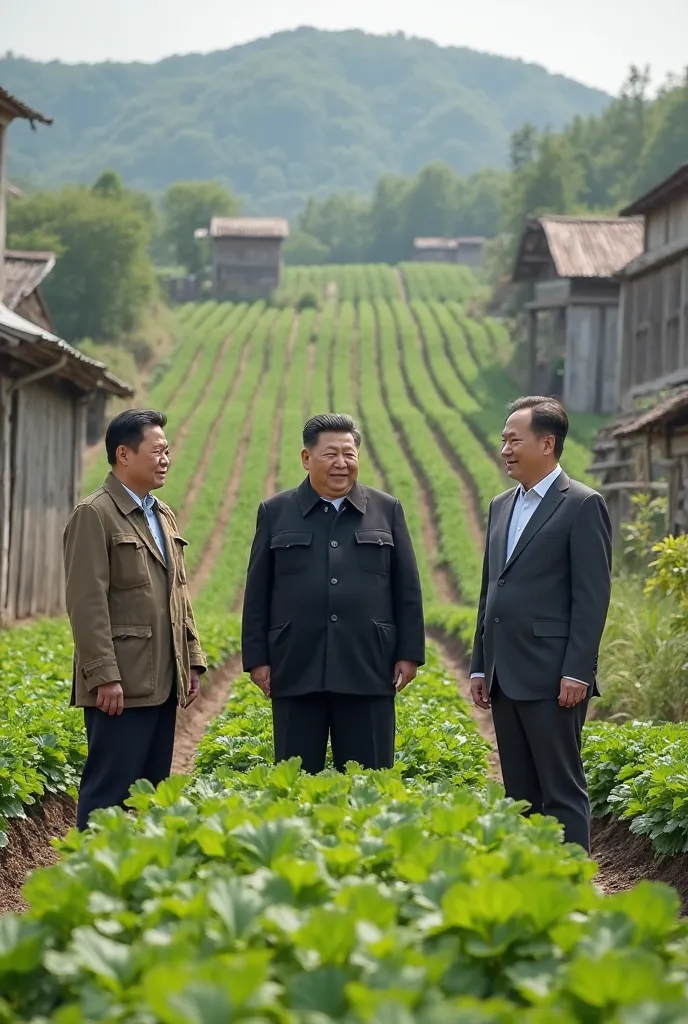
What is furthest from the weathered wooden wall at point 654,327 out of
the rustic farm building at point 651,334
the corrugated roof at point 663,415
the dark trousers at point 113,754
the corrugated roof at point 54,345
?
the dark trousers at point 113,754

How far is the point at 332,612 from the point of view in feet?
19.3

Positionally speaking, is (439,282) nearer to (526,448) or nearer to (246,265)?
(246,265)

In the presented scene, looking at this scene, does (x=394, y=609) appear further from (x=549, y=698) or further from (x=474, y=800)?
(x=474, y=800)

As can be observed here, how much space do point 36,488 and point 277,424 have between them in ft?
83.6

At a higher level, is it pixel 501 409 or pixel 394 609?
pixel 501 409

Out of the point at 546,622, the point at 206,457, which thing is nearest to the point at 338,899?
the point at 546,622

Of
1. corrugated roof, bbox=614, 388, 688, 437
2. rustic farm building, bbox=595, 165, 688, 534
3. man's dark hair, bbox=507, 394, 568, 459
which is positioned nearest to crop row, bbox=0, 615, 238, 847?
man's dark hair, bbox=507, 394, 568, 459

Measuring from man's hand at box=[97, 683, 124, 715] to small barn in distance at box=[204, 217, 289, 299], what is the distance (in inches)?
2554

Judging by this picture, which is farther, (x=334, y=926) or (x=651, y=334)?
(x=651, y=334)

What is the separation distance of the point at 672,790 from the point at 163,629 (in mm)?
2623

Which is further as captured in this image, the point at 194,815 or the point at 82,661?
the point at 82,661

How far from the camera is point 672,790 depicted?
635cm

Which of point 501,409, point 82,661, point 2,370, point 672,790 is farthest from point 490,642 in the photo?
point 501,409

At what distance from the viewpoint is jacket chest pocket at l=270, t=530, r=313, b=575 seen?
595cm
